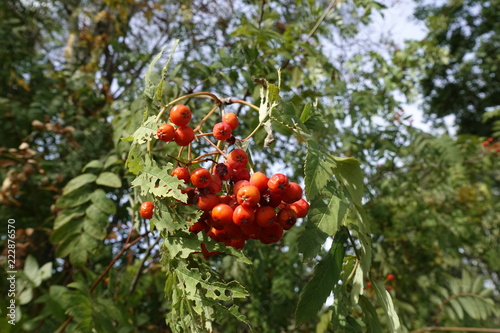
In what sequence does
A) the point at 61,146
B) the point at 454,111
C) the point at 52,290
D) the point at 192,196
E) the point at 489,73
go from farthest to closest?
1. the point at 454,111
2. the point at 489,73
3. the point at 61,146
4. the point at 52,290
5. the point at 192,196

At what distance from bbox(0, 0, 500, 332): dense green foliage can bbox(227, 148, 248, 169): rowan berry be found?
110 mm

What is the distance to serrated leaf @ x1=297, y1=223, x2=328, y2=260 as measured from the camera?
1169 millimetres

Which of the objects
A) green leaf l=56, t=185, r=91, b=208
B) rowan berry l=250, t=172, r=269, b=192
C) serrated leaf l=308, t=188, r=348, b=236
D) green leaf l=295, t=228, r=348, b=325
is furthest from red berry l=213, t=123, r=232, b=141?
green leaf l=56, t=185, r=91, b=208

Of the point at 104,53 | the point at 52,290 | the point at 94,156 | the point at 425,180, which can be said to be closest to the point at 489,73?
the point at 425,180

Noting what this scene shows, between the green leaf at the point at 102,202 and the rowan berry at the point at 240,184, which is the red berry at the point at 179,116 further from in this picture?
the green leaf at the point at 102,202

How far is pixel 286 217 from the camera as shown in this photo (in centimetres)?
133

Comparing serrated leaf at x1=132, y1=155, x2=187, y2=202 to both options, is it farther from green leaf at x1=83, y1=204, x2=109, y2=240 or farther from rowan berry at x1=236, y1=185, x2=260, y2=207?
green leaf at x1=83, y1=204, x2=109, y2=240

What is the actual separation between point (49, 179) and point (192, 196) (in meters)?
2.82

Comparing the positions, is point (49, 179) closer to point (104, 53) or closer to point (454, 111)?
point (104, 53)

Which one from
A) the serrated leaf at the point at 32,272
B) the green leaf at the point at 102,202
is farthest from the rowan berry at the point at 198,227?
the serrated leaf at the point at 32,272

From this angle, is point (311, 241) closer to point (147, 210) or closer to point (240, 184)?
point (240, 184)

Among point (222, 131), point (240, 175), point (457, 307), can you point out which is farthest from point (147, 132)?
point (457, 307)

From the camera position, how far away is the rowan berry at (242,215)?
1.22 metres

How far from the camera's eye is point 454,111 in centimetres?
1377
